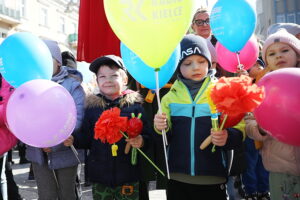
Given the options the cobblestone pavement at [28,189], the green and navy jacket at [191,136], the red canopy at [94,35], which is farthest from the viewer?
the cobblestone pavement at [28,189]

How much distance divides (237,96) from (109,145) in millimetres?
1192

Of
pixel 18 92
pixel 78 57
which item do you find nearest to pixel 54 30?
pixel 78 57

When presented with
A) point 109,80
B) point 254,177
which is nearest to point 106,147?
point 109,80

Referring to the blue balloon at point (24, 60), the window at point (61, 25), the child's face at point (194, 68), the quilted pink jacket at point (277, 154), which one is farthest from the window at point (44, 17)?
the quilted pink jacket at point (277, 154)

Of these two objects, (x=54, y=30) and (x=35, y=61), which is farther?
(x=54, y=30)

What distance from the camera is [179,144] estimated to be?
234cm

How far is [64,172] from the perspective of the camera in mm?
2787

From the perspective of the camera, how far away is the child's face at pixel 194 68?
2.40m

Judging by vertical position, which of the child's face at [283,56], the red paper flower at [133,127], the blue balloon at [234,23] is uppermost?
the blue balloon at [234,23]

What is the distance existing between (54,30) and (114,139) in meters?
27.2

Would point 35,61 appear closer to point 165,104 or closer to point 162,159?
point 165,104

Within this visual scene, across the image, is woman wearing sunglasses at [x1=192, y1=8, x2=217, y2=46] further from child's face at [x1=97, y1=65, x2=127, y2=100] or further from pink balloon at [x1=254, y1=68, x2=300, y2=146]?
pink balloon at [x1=254, y1=68, x2=300, y2=146]

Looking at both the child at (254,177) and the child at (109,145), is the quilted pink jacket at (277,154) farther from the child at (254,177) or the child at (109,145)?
the child at (254,177)

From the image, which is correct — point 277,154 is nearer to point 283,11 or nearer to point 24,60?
point 24,60
